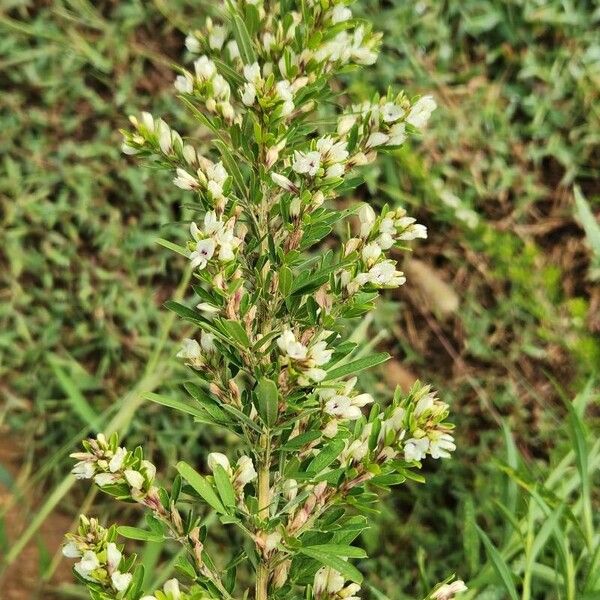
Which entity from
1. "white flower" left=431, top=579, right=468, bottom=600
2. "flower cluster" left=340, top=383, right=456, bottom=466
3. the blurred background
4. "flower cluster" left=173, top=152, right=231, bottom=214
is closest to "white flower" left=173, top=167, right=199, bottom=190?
"flower cluster" left=173, top=152, right=231, bottom=214

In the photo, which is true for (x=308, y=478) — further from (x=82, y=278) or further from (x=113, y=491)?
(x=82, y=278)

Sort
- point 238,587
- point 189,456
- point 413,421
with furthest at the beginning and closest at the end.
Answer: point 189,456, point 238,587, point 413,421

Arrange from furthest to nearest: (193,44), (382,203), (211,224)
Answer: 1. (382,203)
2. (193,44)
3. (211,224)

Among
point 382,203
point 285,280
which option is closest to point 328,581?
point 285,280

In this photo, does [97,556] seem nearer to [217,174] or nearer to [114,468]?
[114,468]

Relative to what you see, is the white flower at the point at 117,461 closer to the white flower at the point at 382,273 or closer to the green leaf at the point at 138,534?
the green leaf at the point at 138,534

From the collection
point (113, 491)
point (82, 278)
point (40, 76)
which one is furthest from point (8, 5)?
point (113, 491)
